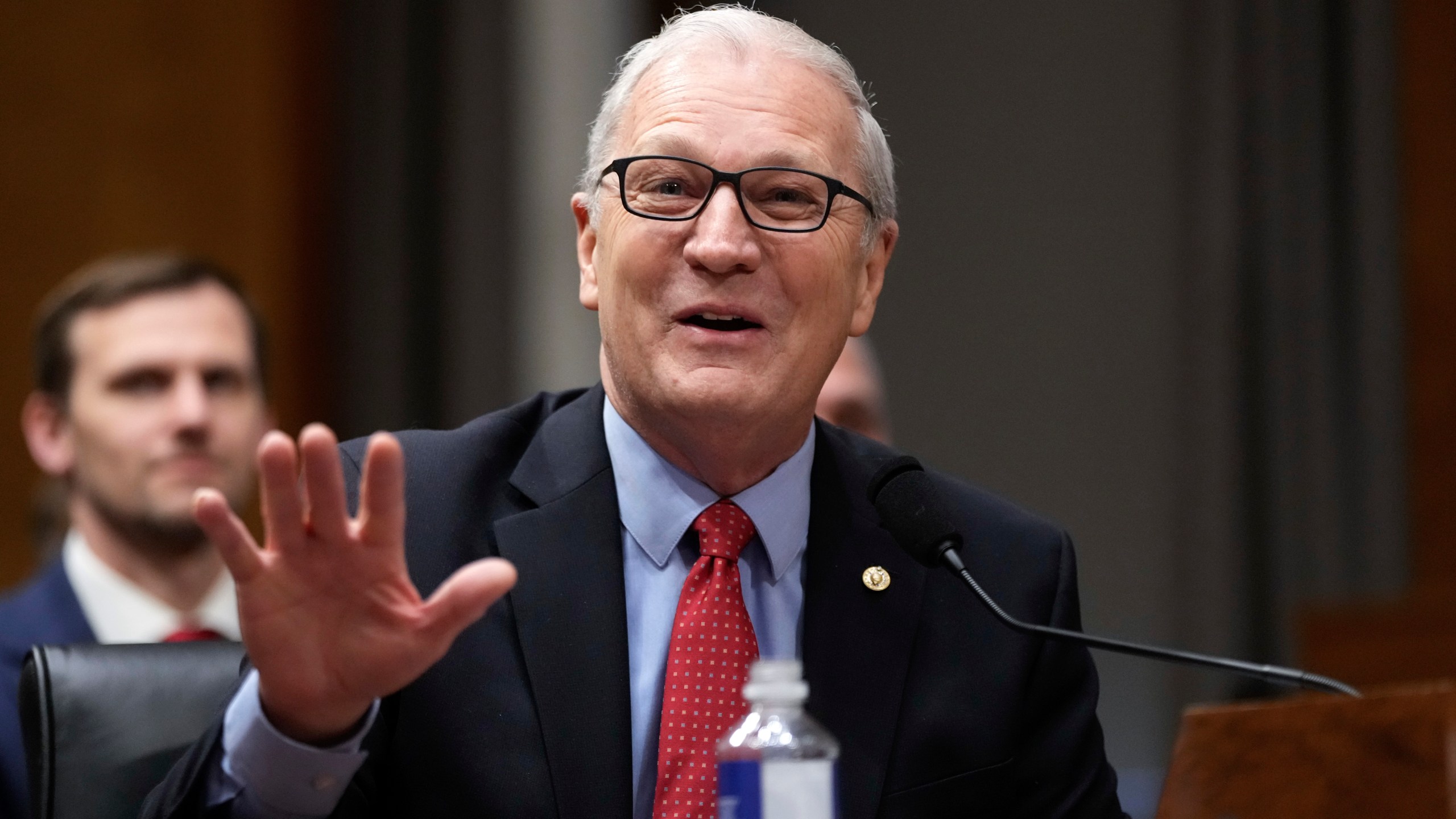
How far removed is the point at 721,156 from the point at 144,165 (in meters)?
3.37

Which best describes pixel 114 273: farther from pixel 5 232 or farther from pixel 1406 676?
pixel 1406 676

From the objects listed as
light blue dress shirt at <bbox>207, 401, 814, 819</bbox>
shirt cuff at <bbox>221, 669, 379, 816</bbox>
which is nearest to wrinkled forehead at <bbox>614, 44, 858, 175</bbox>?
light blue dress shirt at <bbox>207, 401, 814, 819</bbox>

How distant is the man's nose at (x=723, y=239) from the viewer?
1.60 metres

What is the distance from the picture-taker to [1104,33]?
4.84m

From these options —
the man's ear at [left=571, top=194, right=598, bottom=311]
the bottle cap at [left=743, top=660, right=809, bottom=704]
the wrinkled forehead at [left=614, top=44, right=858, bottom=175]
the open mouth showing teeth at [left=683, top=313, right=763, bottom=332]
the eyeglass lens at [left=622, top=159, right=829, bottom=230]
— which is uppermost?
the wrinkled forehead at [left=614, top=44, right=858, bottom=175]

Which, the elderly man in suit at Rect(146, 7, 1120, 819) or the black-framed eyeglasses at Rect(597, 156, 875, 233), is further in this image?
the black-framed eyeglasses at Rect(597, 156, 875, 233)

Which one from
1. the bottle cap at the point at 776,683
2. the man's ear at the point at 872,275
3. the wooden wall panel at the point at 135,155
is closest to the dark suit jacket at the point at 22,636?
the man's ear at the point at 872,275

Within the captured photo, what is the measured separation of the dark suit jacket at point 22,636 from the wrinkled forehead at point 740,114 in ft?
4.06

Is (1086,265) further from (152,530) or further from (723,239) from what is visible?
(723,239)

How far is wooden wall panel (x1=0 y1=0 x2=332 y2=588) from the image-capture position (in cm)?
442

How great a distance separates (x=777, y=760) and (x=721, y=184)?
2.37 ft

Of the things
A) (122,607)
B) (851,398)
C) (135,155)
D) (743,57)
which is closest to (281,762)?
(743,57)

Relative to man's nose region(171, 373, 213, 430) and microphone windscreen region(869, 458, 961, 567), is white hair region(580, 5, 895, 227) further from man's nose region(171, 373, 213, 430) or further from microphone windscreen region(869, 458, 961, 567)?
man's nose region(171, 373, 213, 430)

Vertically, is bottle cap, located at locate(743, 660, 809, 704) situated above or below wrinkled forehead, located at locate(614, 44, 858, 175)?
below
